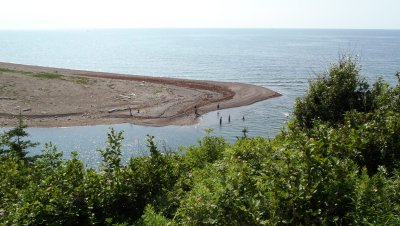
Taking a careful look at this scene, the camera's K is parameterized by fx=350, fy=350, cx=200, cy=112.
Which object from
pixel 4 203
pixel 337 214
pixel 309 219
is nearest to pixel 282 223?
pixel 309 219

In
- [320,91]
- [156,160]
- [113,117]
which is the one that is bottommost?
[113,117]

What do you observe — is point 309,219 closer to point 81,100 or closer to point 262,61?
point 81,100

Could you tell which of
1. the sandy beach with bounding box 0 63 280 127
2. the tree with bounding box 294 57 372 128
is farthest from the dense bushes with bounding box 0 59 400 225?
the sandy beach with bounding box 0 63 280 127

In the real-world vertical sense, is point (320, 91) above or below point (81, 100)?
above

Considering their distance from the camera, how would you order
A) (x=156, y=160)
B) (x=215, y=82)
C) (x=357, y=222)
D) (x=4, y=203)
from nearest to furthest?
(x=357, y=222), (x=4, y=203), (x=156, y=160), (x=215, y=82)

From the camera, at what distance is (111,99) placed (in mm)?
72750

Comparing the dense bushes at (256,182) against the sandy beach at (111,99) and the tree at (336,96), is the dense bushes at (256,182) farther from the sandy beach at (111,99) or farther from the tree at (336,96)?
the sandy beach at (111,99)

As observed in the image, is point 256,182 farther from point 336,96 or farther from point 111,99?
point 111,99

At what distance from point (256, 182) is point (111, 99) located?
67.8 m

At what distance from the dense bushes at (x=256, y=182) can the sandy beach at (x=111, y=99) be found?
4396 cm

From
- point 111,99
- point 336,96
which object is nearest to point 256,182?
point 336,96

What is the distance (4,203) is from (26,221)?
6.54 feet

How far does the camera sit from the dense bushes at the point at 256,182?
7.44 meters

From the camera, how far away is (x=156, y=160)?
1333cm
